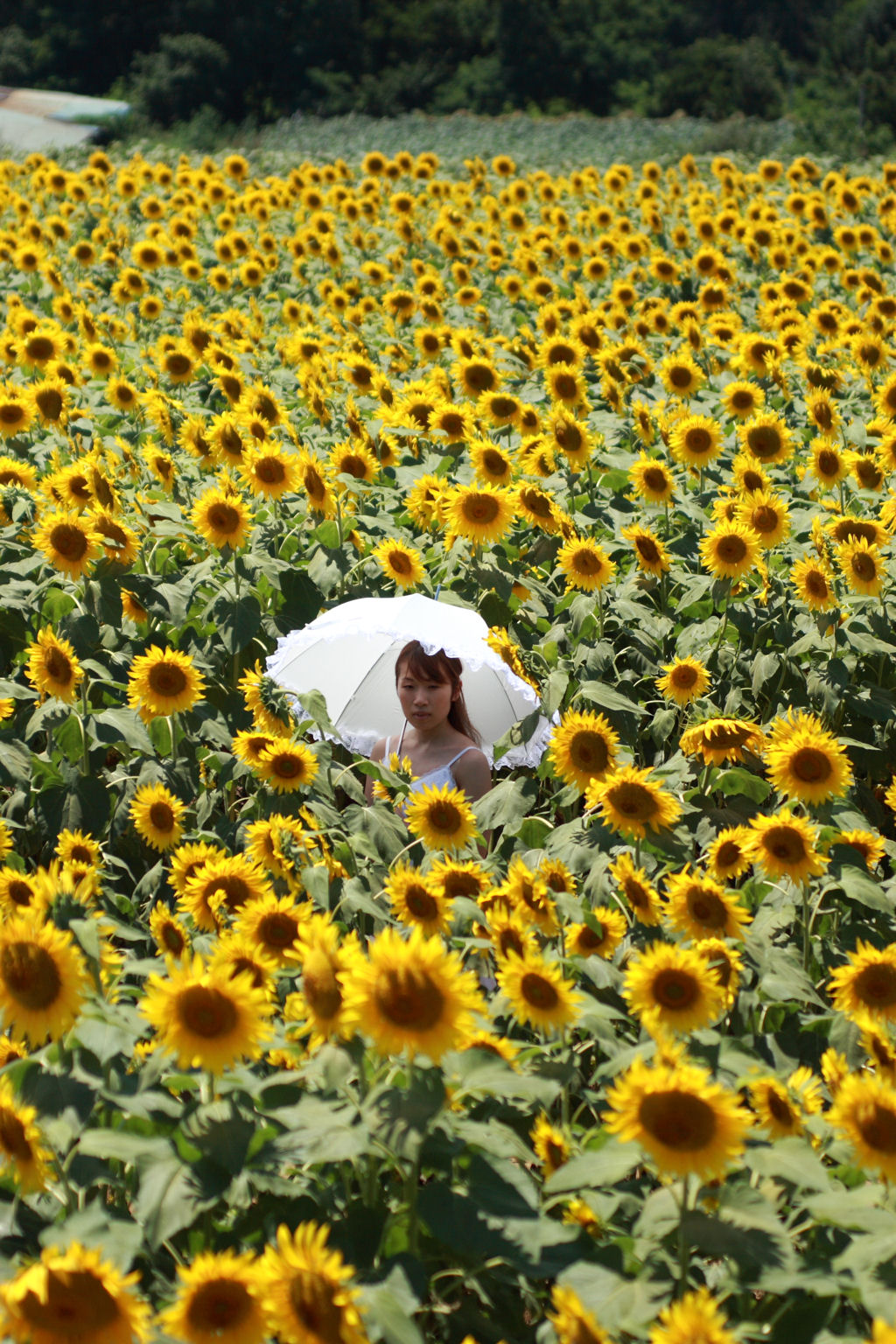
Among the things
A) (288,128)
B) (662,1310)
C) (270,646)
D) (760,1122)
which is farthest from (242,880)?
(288,128)

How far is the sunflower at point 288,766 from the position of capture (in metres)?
3.79

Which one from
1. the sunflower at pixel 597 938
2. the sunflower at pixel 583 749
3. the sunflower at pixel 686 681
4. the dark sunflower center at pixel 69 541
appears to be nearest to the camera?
the sunflower at pixel 597 938

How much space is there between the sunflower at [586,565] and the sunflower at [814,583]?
66cm

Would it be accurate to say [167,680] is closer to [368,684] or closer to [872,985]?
[368,684]

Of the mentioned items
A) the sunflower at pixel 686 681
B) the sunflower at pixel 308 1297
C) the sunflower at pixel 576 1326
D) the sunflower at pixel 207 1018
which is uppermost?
the sunflower at pixel 207 1018

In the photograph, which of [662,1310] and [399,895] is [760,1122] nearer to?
[662,1310]

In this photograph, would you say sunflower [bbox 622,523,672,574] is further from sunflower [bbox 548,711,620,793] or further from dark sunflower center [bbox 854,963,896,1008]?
dark sunflower center [bbox 854,963,896,1008]

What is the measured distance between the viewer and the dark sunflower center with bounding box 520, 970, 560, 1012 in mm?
2619

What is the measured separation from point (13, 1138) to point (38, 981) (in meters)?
0.26

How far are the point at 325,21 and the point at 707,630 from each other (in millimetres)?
47316

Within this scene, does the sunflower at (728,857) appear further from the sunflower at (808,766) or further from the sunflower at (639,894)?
the sunflower at (808,766)

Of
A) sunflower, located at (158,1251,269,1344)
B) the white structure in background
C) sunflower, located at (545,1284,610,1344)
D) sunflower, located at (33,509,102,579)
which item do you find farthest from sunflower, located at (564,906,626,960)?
the white structure in background

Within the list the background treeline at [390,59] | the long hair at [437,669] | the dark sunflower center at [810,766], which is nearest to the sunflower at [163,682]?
the long hair at [437,669]

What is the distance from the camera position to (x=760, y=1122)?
2.56 m
